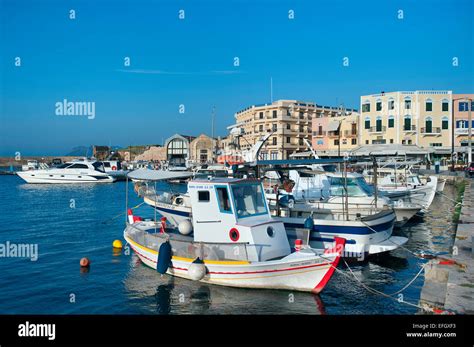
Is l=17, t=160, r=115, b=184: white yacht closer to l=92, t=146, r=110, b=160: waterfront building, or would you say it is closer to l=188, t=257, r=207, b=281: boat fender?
l=188, t=257, r=207, b=281: boat fender

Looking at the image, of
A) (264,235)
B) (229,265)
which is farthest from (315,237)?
(229,265)

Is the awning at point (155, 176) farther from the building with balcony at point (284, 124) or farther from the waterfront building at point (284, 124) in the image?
the building with balcony at point (284, 124)

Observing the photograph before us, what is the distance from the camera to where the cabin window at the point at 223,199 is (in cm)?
1474

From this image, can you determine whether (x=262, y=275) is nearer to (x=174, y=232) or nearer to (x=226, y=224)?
(x=226, y=224)

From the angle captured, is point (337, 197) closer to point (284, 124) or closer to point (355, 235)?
point (355, 235)

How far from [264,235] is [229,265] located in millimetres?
1565

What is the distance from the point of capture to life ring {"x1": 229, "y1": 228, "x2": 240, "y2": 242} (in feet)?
47.0

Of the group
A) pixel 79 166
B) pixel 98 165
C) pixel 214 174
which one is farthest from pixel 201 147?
pixel 214 174

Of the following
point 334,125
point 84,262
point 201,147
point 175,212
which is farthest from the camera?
point 201,147

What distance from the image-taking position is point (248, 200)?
15.2 metres

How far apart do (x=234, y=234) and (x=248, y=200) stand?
1458 mm

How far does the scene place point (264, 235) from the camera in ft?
47.0

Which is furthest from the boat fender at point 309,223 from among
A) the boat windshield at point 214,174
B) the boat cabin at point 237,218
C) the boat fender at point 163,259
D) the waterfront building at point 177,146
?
the waterfront building at point 177,146
